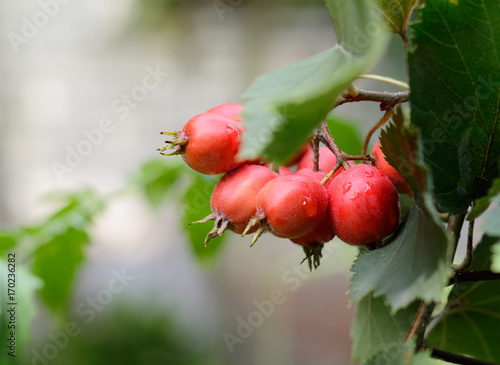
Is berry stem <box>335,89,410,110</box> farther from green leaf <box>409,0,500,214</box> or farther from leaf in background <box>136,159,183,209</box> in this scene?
leaf in background <box>136,159,183,209</box>

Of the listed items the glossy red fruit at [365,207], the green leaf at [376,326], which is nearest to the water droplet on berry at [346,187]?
the glossy red fruit at [365,207]

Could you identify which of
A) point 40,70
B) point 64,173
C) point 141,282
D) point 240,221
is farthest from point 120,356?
point 240,221

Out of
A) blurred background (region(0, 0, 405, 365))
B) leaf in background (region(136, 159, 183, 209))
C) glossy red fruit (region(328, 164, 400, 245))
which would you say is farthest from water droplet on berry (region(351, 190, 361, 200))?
blurred background (region(0, 0, 405, 365))

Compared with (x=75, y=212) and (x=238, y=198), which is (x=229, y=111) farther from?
(x=75, y=212)

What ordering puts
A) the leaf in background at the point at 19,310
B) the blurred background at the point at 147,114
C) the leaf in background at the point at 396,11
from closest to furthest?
the leaf in background at the point at 396,11
the leaf in background at the point at 19,310
the blurred background at the point at 147,114

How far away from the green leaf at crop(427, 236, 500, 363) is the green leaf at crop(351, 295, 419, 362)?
31 mm

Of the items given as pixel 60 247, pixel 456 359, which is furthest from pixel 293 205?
pixel 60 247

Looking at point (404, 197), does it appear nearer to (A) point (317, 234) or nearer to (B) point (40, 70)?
(A) point (317, 234)

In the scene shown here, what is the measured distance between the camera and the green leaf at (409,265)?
19 centimetres

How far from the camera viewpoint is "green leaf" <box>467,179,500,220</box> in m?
0.19

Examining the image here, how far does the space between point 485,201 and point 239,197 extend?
113mm

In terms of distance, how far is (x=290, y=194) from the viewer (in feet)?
0.79

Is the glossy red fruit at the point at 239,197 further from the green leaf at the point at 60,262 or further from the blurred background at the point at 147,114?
the blurred background at the point at 147,114

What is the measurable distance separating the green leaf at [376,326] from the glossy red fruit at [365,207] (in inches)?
3.5
